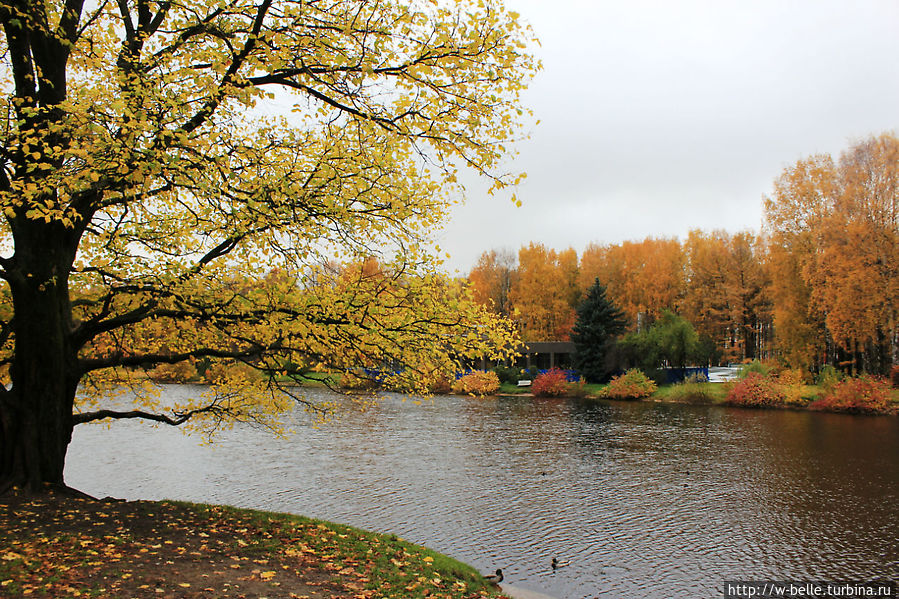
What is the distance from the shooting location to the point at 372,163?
831 centimetres

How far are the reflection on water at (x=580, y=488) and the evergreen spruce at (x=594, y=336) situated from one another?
1877cm

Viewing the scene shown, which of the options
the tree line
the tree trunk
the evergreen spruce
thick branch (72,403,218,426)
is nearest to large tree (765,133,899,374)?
the tree line

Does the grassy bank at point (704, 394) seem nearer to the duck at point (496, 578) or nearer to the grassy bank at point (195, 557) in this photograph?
the duck at point (496, 578)

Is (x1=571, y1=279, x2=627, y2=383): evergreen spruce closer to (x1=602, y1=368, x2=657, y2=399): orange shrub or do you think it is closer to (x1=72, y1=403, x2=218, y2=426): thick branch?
(x1=602, y1=368, x2=657, y2=399): orange shrub

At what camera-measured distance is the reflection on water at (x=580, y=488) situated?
11086mm

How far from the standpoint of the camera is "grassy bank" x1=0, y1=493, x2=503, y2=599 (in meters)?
6.05

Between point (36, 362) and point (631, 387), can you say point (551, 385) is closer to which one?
point (631, 387)

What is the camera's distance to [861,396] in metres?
31.2

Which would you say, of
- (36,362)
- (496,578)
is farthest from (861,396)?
(36,362)

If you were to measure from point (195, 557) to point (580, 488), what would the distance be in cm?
1119

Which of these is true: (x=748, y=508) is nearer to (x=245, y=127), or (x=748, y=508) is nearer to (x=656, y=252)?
(x=245, y=127)

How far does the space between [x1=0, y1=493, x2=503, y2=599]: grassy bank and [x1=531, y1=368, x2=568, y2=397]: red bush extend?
114 ft

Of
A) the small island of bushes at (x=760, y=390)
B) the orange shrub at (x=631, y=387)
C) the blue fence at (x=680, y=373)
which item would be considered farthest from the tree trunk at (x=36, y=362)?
the blue fence at (x=680, y=373)

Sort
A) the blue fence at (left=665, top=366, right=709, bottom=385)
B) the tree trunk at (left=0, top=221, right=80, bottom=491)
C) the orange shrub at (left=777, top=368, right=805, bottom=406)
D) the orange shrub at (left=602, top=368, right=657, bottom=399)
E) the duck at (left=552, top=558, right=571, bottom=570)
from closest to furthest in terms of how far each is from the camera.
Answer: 1. the tree trunk at (left=0, top=221, right=80, bottom=491)
2. the duck at (left=552, top=558, right=571, bottom=570)
3. the orange shrub at (left=777, top=368, right=805, bottom=406)
4. the orange shrub at (left=602, top=368, right=657, bottom=399)
5. the blue fence at (left=665, top=366, right=709, bottom=385)
